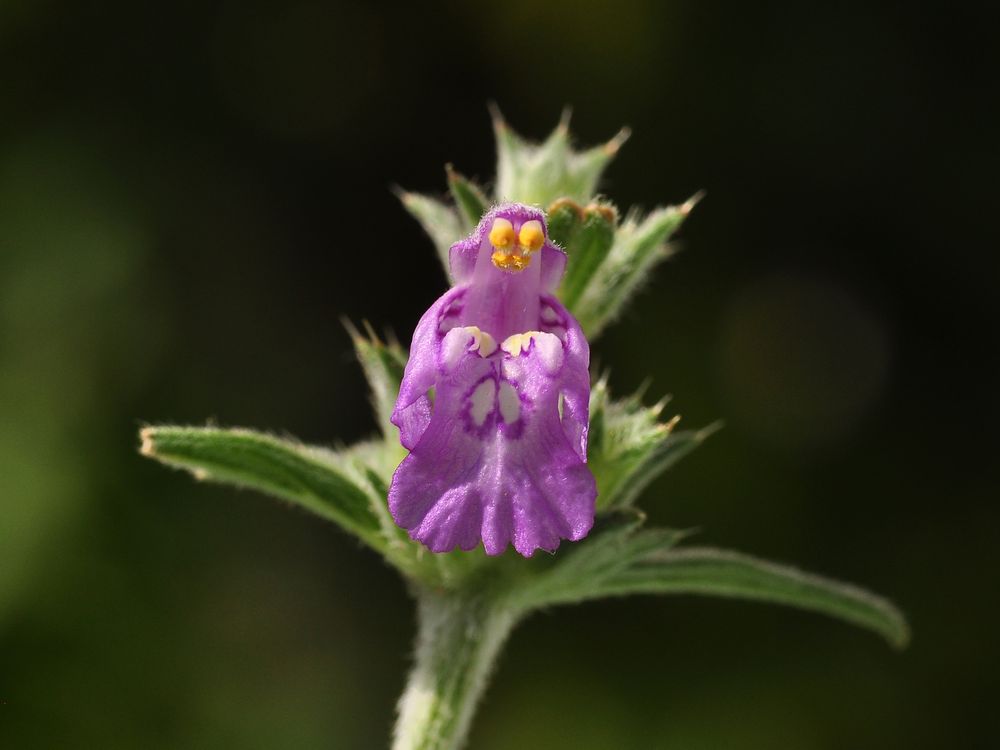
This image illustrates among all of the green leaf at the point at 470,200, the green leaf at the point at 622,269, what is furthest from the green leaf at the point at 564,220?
the green leaf at the point at 470,200

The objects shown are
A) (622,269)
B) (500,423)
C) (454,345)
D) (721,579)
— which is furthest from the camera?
(721,579)

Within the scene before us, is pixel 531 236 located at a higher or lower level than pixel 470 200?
lower

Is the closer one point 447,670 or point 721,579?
point 447,670

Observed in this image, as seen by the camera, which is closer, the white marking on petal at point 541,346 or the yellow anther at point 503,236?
the white marking on petal at point 541,346

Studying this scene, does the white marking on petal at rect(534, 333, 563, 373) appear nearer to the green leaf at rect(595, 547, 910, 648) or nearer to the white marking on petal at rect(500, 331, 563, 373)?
the white marking on petal at rect(500, 331, 563, 373)

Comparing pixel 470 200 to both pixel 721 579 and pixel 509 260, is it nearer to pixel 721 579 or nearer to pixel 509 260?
pixel 509 260

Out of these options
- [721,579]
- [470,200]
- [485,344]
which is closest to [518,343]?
[485,344]

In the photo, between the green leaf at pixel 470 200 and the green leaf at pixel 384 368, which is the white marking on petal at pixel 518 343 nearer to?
the green leaf at pixel 384 368
